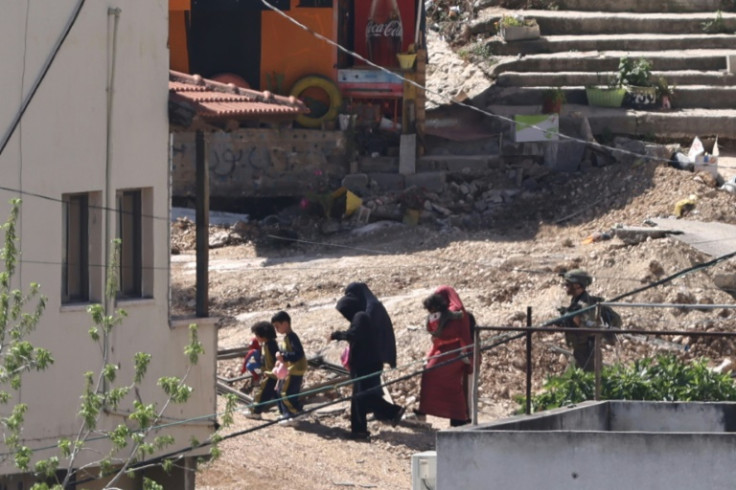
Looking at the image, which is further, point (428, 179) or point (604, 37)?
point (604, 37)

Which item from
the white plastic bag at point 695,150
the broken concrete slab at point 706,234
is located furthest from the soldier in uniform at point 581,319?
the white plastic bag at point 695,150

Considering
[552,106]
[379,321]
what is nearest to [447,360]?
[379,321]

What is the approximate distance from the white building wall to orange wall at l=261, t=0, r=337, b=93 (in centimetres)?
1001

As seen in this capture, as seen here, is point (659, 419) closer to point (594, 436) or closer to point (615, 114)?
point (594, 436)

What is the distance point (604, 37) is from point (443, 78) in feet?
8.15

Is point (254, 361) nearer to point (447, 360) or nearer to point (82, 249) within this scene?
point (447, 360)

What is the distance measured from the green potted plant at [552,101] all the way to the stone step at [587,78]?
89cm

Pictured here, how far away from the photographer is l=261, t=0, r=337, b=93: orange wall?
841 inches

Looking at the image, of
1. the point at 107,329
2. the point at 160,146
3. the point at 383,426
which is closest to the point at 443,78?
the point at 383,426

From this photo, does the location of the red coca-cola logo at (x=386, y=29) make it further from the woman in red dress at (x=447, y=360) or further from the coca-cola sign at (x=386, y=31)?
the woman in red dress at (x=447, y=360)

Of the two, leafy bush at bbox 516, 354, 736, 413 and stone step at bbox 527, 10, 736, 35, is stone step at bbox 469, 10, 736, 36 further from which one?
leafy bush at bbox 516, 354, 736, 413

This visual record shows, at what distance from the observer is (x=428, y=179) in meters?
20.6

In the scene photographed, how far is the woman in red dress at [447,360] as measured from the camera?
12766 millimetres

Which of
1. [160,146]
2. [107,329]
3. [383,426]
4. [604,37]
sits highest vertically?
[604,37]
